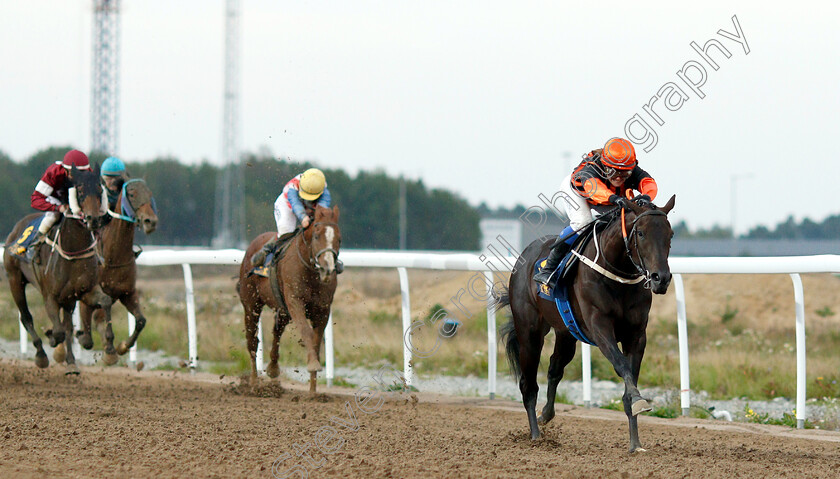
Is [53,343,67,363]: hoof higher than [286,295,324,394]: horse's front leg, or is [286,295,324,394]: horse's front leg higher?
[286,295,324,394]: horse's front leg

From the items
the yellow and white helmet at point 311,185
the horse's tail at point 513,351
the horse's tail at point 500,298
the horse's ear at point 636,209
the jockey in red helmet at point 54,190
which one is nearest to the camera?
the horse's ear at point 636,209

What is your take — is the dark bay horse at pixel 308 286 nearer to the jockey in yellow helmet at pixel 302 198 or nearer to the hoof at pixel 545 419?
the jockey in yellow helmet at pixel 302 198

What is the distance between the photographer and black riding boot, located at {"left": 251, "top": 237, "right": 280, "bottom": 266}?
814 cm

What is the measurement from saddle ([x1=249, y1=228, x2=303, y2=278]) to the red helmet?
1766mm

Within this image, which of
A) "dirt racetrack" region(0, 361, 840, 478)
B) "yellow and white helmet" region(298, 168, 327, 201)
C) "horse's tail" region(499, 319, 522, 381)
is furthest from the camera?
"yellow and white helmet" region(298, 168, 327, 201)

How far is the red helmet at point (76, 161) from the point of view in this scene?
8.17 metres

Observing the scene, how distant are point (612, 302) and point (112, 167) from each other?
529 centimetres

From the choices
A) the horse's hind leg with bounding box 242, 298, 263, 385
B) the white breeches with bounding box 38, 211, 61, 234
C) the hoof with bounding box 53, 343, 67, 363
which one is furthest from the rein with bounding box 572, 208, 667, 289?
the hoof with bounding box 53, 343, 67, 363

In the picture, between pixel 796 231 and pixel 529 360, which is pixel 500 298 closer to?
pixel 529 360

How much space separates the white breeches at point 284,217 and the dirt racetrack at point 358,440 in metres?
1.43

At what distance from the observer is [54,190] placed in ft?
27.7

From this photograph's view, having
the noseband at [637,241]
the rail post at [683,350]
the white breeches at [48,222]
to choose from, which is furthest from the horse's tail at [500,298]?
the white breeches at [48,222]

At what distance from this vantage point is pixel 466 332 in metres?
12.7

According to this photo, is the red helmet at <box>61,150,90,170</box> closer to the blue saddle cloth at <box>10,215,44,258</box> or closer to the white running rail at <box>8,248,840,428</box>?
the blue saddle cloth at <box>10,215,44,258</box>
